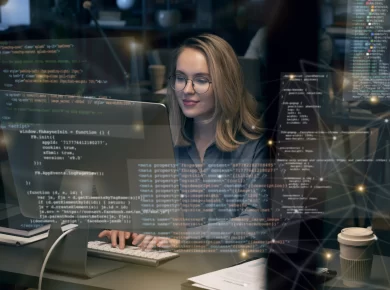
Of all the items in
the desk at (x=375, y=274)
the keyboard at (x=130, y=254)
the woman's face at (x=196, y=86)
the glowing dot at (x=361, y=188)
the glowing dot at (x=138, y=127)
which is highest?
the woman's face at (x=196, y=86)

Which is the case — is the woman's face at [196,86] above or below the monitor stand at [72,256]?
above

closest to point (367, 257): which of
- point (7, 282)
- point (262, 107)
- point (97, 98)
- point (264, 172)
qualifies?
point (264, 172)

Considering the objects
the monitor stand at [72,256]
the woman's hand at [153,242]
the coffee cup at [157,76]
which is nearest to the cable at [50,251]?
the monitor stand at [72,256]

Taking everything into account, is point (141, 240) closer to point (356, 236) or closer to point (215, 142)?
point (215, 142)

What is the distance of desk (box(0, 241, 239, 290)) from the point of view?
49.3 inches

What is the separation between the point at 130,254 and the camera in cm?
130

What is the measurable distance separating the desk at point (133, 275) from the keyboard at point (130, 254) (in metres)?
0.02

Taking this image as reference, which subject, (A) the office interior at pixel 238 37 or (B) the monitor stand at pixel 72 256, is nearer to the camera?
(A) the office interior at pixel 238 37

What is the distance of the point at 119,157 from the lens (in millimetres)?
1225

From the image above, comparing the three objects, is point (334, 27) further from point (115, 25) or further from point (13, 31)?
point (13, 31)

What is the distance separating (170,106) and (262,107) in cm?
19

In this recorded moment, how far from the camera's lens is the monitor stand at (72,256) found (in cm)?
128

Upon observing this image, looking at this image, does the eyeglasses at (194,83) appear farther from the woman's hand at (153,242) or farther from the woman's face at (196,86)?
the woman's hand at (153,242)

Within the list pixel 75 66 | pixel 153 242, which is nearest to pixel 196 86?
pixel 75 66
